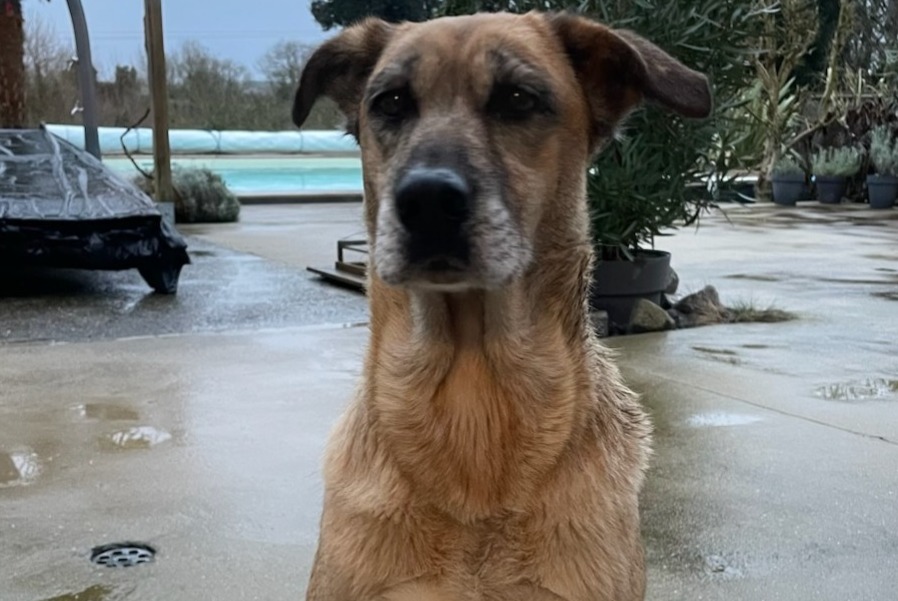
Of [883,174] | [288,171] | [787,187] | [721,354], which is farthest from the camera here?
[288,171]

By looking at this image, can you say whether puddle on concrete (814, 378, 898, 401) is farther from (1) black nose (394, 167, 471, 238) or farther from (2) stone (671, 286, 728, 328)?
(1) black nose (394, 167, 471, 238)

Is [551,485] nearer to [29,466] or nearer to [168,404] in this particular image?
[29,466]

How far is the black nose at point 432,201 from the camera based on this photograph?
1866 mm

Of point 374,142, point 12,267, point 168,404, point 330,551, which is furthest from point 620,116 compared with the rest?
point 12,267

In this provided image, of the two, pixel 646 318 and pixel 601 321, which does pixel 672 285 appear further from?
pixel 601 321

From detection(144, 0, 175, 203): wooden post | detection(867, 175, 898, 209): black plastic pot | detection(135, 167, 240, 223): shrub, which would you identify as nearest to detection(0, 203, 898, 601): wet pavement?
detection(144, 0, 175, 203): wooden post

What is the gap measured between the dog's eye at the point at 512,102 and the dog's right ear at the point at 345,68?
1.38 ft

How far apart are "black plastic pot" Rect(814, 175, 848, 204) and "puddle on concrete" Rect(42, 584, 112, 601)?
17235mm

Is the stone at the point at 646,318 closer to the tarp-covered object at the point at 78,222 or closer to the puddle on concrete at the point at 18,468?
the tarp-covered object at the point at 78,222

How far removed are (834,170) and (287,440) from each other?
15910mm

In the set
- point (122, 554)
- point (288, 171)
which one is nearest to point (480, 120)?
point (122, 554)

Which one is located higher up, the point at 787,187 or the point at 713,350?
the point at 787,187

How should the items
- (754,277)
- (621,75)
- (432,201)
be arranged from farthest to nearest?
(754,277)
(621,75)
(432,201)

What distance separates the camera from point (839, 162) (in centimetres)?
1770
